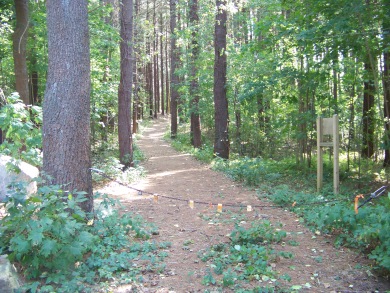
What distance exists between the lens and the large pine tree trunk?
5000 millimetres

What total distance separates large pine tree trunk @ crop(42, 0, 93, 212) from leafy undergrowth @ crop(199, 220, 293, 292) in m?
2.18

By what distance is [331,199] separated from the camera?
7.20 m

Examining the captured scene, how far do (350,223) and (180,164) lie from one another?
9.83m

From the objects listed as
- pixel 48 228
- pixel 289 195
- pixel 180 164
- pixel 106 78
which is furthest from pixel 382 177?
pixel 106 78

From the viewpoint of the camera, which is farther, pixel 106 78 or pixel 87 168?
pixel 106 78

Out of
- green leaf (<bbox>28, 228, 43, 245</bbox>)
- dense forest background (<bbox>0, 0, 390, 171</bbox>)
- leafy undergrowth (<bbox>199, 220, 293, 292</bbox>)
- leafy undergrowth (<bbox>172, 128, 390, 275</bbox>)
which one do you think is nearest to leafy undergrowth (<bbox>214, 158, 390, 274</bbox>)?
leafy undergrowth (<bbox>172, 128, 390, 275</bbox>)

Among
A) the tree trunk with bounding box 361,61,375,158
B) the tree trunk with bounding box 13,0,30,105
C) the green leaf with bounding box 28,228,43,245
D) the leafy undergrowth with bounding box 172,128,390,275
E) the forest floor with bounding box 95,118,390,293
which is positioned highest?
the tree trunk with bounding box 13,0,30,105

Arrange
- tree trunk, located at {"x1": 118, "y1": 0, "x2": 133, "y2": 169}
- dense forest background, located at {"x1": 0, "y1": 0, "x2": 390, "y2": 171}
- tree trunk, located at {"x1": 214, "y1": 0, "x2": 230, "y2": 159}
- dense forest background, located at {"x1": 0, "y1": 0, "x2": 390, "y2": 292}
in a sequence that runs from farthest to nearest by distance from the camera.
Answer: tree trunk, located at {"x1": 214, "y1": 0, "x2": 230, "y2": 159}
tree trunk, located at {"x1": 118, "y1": 0, "x2": 133, "y2": 169}
dense forest background, located at {"x1": 0, "y1": 0, "x2": 390, "y2": 171}
dense forest background, located at {"x1": 0, "y1": 0, "x2": 390, "y2": 292}

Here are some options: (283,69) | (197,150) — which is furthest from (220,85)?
(283,69)

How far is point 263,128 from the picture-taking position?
53.1ft

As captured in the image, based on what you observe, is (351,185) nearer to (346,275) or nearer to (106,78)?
(346,275)

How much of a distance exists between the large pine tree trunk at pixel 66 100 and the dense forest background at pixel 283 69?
114 inches

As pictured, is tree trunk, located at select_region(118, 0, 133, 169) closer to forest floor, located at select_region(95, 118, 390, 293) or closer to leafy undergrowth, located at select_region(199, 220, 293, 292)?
forest floor, located at select_region(95, 118, 390, 293)

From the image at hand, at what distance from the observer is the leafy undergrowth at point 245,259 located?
4.20 m
